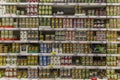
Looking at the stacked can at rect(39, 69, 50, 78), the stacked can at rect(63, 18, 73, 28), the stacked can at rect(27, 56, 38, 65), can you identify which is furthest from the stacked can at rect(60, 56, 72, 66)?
the stacked can at rect(63, 18, 73, 28)

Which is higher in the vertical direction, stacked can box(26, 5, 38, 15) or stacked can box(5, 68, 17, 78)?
stacked can box(26, 5, 38, 15)

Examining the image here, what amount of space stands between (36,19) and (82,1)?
127 centimetres

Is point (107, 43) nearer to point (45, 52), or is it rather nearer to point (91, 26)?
point (91, 26)

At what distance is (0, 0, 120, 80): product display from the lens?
5723 millimetres

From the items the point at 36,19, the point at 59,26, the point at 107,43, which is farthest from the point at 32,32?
the point at 107,43

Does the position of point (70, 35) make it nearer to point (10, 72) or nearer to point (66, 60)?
point (66, 60)

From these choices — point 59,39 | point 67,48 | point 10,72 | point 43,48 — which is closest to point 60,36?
point 59,39

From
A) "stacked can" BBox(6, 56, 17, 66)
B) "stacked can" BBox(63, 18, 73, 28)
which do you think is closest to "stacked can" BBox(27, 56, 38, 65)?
"stacked can" BBox(6, 56, 17, 66)

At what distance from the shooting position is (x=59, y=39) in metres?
5.77

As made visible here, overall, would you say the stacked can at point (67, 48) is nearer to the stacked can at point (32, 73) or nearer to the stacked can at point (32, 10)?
the stacked can at point (32, 73)

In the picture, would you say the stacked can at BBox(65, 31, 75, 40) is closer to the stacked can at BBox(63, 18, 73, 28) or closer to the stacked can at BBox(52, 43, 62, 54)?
the stacked can at BBox(63, 18, 73, 28)

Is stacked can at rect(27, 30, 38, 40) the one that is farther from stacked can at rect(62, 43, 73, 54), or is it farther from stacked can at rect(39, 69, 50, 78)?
stacked can at rect(39, 69, 50, 78)

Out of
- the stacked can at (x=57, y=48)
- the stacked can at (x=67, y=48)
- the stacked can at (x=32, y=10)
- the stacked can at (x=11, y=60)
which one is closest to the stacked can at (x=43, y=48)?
the stacked can at (x=57, y=48)

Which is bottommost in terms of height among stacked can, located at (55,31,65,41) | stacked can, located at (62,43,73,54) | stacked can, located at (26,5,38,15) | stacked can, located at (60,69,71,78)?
stacked can, located at (60,69,71,78)
